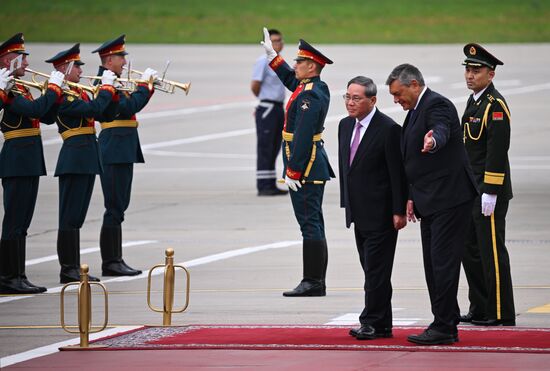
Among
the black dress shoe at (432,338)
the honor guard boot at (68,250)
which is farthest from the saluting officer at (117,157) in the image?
the black dress shoe at (432,338)

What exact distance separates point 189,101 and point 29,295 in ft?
75.4

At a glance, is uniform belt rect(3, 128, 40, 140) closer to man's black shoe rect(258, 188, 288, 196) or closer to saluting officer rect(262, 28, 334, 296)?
Answer: saluting officer rect(262, 28, 334, 296)

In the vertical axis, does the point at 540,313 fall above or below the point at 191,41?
below

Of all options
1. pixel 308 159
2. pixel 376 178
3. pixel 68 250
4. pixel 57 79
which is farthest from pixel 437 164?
pixel 68 250

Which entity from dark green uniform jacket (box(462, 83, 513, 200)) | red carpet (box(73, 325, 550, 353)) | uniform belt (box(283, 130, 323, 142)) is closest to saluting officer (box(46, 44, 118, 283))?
uniform belt (box(283, 130, 323, 142))

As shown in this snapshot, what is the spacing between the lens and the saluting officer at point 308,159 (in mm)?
13297

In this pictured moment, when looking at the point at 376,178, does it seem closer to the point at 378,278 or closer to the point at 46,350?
the point at 378,278

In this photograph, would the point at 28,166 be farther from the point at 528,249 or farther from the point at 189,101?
the point at 189,101

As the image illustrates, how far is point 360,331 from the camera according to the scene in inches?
421

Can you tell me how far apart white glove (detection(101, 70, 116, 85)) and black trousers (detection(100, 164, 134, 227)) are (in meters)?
1.06

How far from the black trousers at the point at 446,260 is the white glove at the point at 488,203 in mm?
706

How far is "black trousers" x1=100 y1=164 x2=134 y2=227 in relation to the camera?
15.0 metres

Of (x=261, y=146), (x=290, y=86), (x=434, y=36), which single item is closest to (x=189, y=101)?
(x=261, y=146)

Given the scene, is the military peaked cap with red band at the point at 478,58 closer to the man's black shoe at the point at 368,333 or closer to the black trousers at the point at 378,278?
the black trousers at the point at 378,278
